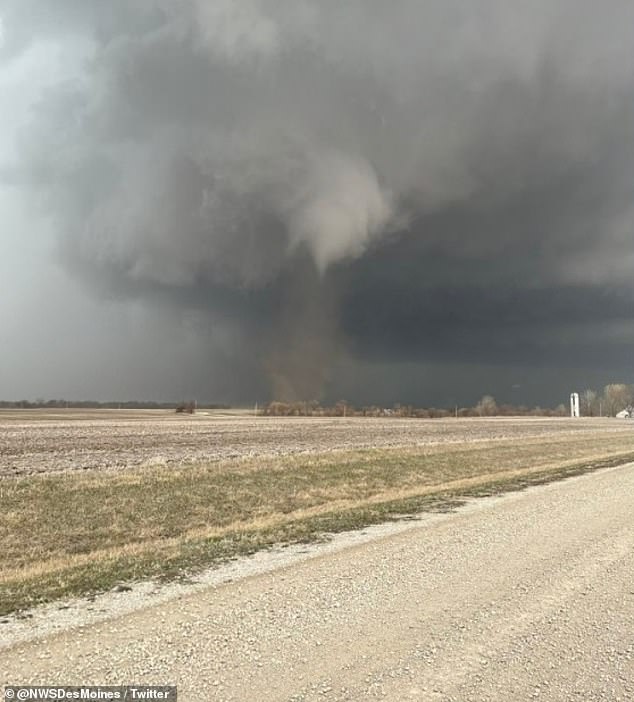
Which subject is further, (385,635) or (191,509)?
(191,509)

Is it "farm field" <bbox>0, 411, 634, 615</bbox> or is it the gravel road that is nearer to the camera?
the gravel road

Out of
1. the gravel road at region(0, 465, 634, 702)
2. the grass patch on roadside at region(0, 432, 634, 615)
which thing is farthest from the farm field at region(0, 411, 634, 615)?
the gravel road at region(0, 465, 634, 702)

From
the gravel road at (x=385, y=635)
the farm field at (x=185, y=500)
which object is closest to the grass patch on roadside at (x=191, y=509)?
the farm field at (x=185, y=500)

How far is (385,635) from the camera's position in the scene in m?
6.54

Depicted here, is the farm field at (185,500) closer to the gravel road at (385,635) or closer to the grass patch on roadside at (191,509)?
the grass patch on roadside at (191,509)

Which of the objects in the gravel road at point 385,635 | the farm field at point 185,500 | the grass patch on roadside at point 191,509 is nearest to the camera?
the gravel road at point 385,635

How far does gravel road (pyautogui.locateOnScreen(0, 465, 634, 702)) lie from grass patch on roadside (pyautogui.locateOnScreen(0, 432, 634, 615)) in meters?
2.27

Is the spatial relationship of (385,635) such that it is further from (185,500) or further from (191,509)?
(185,500)

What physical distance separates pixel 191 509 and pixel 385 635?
1297 cm

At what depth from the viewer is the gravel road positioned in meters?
5.39

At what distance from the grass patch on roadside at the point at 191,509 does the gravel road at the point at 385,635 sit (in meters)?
2.27

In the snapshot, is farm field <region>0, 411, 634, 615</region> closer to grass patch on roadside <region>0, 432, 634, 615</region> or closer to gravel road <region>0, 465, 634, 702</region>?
grass patch on roadside <region>0, 432, 634, 615</region>

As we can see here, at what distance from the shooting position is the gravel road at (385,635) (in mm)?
5395

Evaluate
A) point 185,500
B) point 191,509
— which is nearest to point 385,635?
point 191,509
